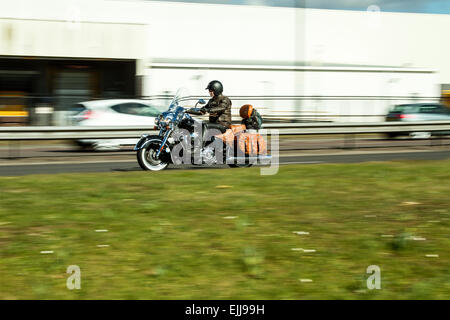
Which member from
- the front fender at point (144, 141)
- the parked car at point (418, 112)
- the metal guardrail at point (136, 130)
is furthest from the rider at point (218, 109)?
the parked car at point (418, 112)

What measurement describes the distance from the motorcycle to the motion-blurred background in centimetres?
847

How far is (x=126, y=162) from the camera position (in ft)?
49.7

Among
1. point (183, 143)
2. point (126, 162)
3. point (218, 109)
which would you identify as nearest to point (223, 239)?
point (183, 143)

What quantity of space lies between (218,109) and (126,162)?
3.74 meters

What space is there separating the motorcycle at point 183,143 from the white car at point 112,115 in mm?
6348

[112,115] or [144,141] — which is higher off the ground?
[112,115]

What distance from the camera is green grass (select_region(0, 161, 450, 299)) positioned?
4926 mm

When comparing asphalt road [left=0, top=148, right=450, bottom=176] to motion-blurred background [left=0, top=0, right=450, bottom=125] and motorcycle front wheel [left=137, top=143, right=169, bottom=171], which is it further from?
motion-blurred background [left=0, top=0, right=450, bottom=125]

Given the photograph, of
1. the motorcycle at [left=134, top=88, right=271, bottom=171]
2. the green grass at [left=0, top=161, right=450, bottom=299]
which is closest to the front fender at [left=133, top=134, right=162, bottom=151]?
the motorcycle at [left=134, top=88, right=271, bottom=171]

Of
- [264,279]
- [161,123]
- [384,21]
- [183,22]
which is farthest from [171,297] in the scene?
[384,21]

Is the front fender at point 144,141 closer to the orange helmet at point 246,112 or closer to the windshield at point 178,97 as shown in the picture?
the windshield at point 178,97

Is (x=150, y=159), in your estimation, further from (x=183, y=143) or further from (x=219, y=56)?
(x=219, y=56)

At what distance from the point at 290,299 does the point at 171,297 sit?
32.8 inches
